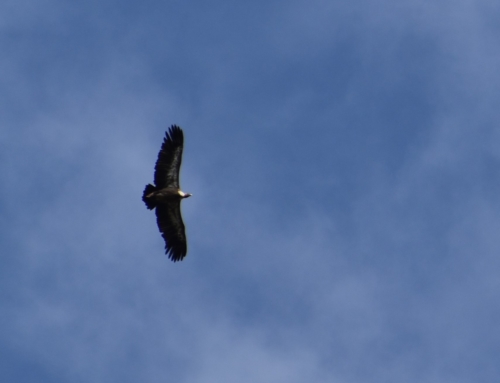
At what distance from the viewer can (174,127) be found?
65500 mm

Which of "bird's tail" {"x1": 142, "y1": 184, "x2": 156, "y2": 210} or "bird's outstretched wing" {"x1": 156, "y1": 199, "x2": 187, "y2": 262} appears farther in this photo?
"bird's outstretched wing" {"x1": 156, "y1": 199, "x2": 187, "y2": 262}

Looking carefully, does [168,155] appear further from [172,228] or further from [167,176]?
[172,228]

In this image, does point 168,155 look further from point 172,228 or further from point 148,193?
point 172,228

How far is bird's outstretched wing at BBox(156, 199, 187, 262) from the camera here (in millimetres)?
67062

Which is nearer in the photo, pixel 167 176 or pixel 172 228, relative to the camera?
pixel 167 176

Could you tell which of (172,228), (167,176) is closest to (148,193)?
(167,176)

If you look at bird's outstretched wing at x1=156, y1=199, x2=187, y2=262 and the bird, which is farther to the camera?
bird's outstretched wing at x1=156, y1=199, x2=187, y2=262

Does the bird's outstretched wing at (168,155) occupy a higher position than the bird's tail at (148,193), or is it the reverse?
the bird's outstretched wing at (168,155)

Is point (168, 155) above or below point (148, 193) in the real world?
above

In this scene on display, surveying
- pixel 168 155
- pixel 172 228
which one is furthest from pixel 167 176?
pixel 172 228

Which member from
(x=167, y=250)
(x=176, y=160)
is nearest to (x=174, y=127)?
(x=176, y=160)

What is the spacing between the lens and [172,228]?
67938 millimetres

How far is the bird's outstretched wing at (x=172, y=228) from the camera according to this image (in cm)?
6706

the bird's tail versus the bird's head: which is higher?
the bird's head
